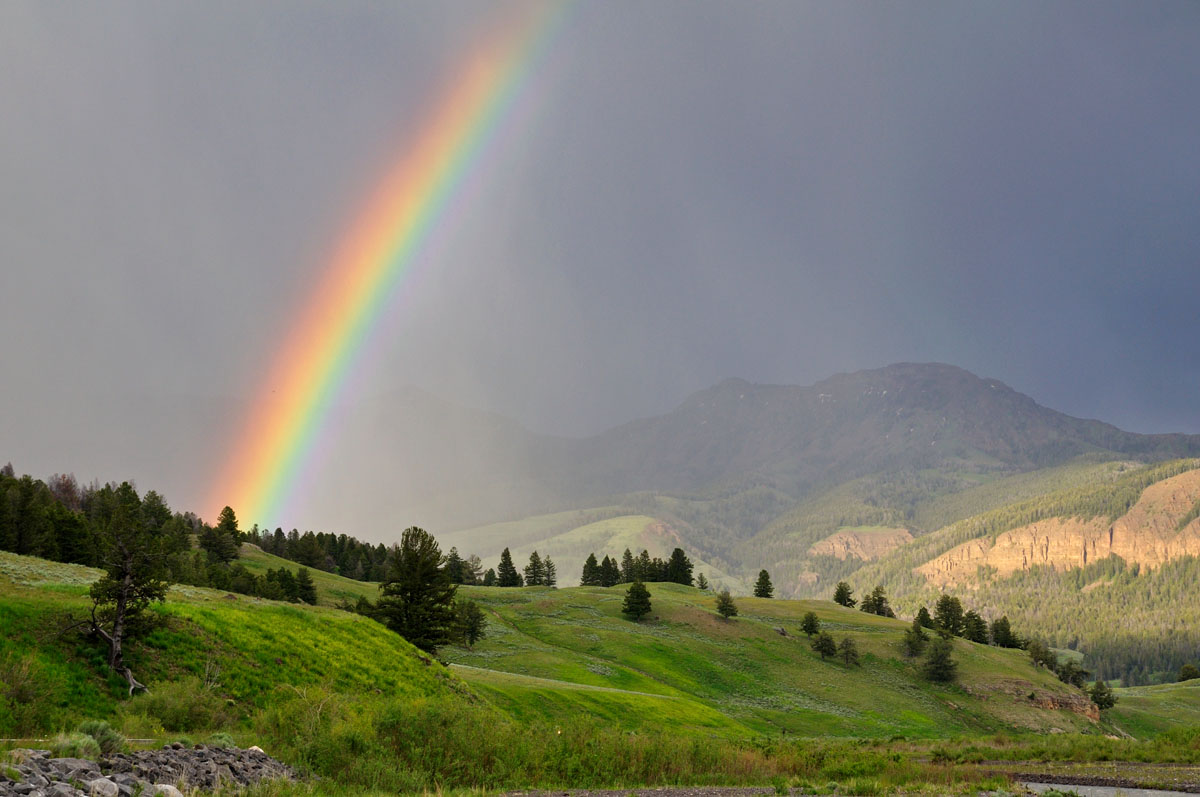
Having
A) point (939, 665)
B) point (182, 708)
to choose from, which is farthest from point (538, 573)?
point (182, 708)

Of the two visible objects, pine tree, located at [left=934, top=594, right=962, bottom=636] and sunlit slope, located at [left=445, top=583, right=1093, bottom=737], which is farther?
pine tree, located at [left=934, top=594, right=962, bottom=636]

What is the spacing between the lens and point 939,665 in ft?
307

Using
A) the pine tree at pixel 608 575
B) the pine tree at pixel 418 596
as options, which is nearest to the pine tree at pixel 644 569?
the pine tree at pixel 608 575

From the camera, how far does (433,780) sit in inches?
736

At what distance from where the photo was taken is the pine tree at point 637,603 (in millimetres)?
101938

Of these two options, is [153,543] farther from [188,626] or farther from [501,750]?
[501,750]

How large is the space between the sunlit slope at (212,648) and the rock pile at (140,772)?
313 inches

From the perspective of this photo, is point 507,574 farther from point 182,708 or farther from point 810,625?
point 182,708

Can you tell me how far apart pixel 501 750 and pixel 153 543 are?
15.9 meters

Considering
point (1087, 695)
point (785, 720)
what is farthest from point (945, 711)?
point (1087, 695)

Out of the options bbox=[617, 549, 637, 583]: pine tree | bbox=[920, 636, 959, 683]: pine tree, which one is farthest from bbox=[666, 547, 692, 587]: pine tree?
bbox=[920, 636, 959, 683]: pine tree

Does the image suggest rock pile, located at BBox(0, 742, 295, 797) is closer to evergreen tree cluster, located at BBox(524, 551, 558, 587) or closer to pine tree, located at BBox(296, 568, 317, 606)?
pine tree, located at BBox(296, 568, 317, 606)

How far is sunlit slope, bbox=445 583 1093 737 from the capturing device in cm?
6738

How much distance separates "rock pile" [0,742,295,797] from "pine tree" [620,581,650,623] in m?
88.8
